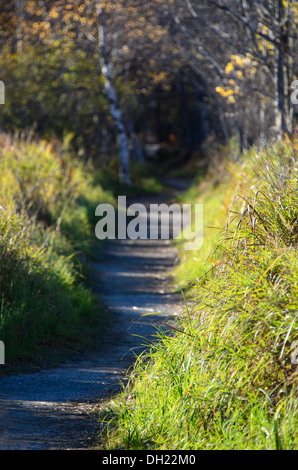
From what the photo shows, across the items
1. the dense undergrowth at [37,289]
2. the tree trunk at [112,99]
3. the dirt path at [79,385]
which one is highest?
the tree trunk at [112,99]

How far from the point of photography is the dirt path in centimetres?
422

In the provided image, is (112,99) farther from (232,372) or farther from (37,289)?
(232,372)

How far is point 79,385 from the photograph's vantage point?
5324mm

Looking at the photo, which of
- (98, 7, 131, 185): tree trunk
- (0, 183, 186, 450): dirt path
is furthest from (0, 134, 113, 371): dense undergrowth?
(98, 7, 131, 185): tree trunk

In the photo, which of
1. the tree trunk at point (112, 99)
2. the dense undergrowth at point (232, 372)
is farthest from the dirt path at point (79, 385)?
the tree trunk at point (112, 99)

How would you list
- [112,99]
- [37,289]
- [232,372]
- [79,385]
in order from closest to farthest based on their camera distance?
[232,372]
[79,385]
[37,289]
[112,99]

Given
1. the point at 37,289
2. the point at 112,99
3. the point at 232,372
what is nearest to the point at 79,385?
the point at 37,289

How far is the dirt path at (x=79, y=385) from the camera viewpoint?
13.9 feet

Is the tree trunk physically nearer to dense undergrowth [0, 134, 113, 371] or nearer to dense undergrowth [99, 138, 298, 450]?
dense undergrowth [0, 134, 113, 371]

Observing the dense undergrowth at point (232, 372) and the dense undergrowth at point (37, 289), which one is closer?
the dense undergrowth at point (232, 372)

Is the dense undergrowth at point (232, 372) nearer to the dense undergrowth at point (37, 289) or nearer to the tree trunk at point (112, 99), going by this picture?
the dense undergrowth at point (37, 289)

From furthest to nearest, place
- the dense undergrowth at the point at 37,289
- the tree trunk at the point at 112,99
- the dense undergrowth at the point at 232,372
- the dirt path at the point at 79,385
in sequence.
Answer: the tree trunk at the point at 112,99 → the dense undergrowth at the point at 37,289 → the dirt path at the point at 79,385 → the dense undergrowth at the point at 232,372

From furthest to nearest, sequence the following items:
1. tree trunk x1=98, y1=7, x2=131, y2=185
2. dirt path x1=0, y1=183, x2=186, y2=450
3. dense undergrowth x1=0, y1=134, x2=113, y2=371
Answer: tree trunk x1=98, y1=7, x2=131, y2=185 < dense undergrowth x1=0, y1=134, x2=113, y2=371 < dirt path x1=0, y1=183, x2=186, y2=450

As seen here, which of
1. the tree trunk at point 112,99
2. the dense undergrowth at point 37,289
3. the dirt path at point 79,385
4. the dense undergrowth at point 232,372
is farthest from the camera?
the tree trunk at point 112,99
